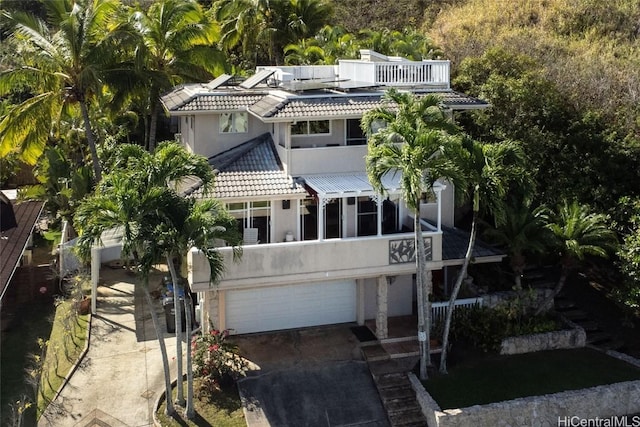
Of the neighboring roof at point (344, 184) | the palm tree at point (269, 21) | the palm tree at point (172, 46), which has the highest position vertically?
the palm tree at point (269, 21)

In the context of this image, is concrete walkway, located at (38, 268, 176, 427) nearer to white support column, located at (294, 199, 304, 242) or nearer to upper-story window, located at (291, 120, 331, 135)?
white support column, located at (294, 199, 304, 242)

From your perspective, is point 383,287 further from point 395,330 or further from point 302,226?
point 302,226

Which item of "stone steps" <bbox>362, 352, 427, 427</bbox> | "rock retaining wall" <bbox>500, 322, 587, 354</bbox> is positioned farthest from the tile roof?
"rock retaining wall" <bbox>500, 322, 587, 354</bbox>

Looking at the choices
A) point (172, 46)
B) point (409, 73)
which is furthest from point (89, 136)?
point (409, 73)

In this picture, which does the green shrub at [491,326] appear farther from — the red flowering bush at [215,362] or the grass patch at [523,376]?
the red flowering bush at [215,362]

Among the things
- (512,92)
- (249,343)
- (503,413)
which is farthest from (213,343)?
(512,92)

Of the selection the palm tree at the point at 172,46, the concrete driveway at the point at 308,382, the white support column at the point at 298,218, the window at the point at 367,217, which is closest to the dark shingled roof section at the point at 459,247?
the window at the point at 367,217

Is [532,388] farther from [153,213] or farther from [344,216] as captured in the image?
[153,213]
